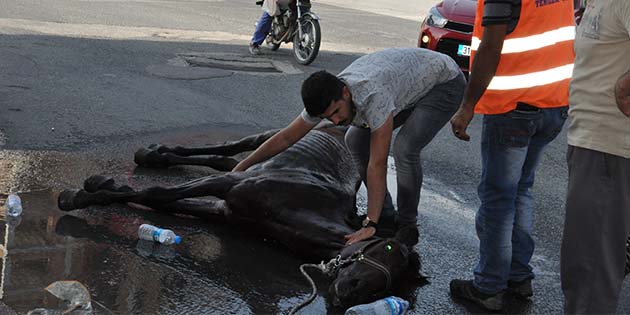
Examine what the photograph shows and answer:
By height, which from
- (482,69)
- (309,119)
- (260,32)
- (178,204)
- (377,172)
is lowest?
(260,32)

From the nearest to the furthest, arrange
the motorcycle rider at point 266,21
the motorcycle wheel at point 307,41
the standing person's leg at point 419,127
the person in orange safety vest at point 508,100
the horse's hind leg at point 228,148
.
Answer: the person in orange safety vest at point 508,100 → the standing person's leg at point 419,127 → the horse's hind leg at point 228,148 → the motorcycle wheel at point 307,41 → the motorcycle rider at point 266,21

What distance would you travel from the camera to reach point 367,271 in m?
4.55

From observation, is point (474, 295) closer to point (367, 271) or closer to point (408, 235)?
point (367, 271)

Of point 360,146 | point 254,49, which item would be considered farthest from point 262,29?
point 360,146

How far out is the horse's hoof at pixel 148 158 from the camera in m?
6.61

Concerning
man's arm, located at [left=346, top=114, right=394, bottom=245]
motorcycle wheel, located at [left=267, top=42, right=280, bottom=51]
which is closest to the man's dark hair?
man's arm, located at [left=346, top=114, right=394, bottom=245]

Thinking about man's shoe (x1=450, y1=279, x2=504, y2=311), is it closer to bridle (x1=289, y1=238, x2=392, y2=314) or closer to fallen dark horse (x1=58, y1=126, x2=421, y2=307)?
fallen dark horse (x1=58, y1=126, x2=421, y2=307)

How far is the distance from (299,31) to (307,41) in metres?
0.29

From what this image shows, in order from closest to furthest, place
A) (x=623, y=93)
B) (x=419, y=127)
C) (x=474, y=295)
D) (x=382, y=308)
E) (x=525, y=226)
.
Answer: (x=623, y=93), (x=382, y=308), (x=474, y=295), (x=525, y=226), (x=419, y=127)

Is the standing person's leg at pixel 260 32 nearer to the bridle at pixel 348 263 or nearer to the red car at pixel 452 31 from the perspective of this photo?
the red car at pixel 452 31

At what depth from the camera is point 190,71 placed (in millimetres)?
10773

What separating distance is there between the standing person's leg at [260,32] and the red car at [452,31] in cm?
233

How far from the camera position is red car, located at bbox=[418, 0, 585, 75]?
11.7 meters

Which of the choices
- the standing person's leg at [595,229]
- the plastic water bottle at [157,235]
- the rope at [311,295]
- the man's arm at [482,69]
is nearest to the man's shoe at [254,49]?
the plastic water bottle at [157,235]
